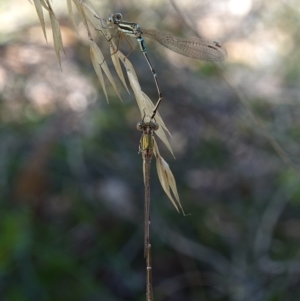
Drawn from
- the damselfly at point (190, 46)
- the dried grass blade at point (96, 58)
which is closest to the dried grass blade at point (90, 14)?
the dried grass blade at point (96, 58)

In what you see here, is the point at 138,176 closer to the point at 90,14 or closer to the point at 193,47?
the point at 193,47

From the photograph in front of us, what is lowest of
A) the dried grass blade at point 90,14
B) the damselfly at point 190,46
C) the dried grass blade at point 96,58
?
the dried grass blade at point 96,58

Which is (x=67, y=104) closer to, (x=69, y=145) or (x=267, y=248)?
(x=69, y=145)

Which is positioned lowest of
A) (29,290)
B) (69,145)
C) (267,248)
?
(29,290)

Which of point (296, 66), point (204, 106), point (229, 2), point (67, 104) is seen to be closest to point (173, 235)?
point (204, 106)

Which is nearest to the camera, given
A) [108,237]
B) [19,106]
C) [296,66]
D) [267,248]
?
[267,248]

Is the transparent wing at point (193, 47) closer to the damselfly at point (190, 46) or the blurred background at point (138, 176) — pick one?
the damselfly at point (190, 46)

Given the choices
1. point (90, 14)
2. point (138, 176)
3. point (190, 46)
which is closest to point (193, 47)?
point (190, 46)
